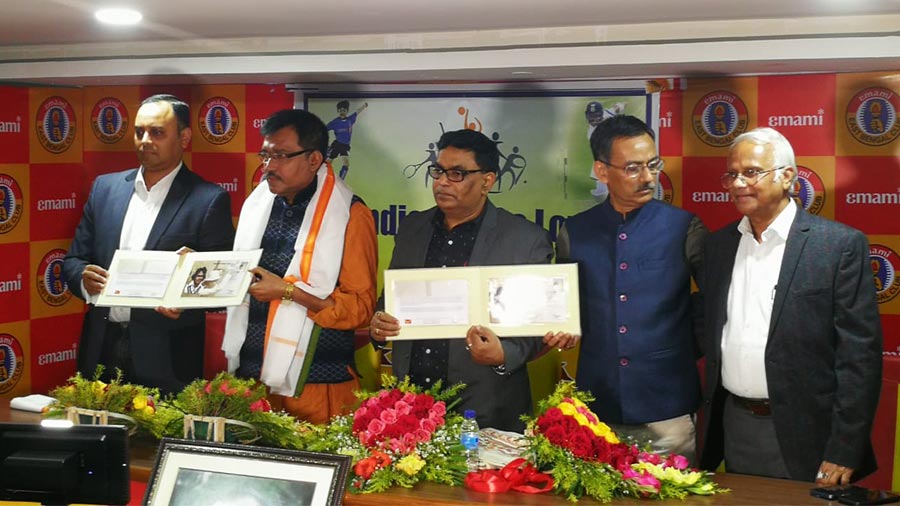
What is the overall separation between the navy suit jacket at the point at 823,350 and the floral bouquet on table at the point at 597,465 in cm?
65

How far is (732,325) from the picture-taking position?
417 centimetres

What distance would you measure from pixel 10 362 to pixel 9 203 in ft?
2.96

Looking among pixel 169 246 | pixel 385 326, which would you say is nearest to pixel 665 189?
pixel 385 326

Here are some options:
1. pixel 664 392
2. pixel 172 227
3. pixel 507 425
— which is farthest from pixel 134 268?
pixel 664 392

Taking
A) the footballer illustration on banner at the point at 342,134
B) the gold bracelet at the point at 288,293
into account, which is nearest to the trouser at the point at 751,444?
the gold bracelet at the point at 288,293

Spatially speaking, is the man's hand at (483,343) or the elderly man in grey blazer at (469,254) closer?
the man's hand at (483,343)

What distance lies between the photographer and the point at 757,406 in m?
4.11

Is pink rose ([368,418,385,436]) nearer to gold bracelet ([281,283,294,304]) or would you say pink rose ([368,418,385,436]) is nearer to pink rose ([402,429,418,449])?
pink rose ([402,429,418,449])

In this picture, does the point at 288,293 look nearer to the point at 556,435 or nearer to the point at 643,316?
the point at 643,316

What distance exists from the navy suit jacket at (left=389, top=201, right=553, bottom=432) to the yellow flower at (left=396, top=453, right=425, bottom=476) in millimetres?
1149

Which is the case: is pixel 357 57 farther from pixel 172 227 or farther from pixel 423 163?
pixel 172 227

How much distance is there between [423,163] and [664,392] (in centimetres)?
172

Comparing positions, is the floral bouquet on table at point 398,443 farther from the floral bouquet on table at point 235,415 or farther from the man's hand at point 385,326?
the man's hand at point 385,326

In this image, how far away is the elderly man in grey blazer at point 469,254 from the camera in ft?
15.5
